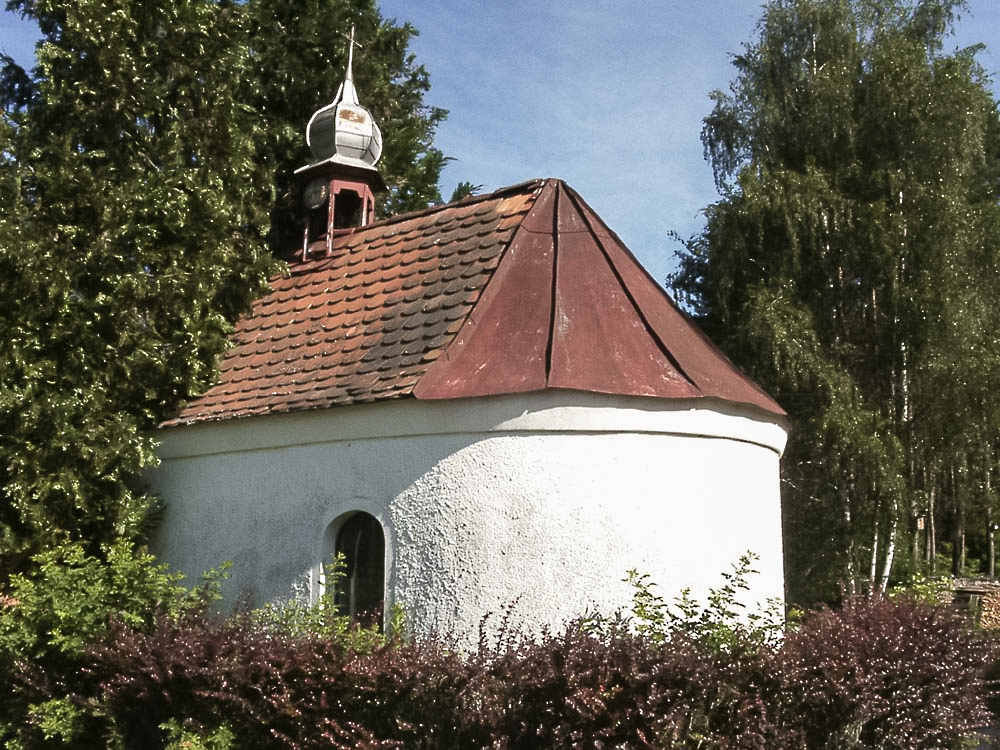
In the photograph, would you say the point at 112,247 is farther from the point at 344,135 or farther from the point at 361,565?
the point at 344,135

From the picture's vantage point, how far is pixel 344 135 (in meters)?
14.7

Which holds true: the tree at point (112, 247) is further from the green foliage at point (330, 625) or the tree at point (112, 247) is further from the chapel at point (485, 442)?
the green foliage at point (330, 625)

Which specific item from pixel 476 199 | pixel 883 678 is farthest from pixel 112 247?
pixel 883 678

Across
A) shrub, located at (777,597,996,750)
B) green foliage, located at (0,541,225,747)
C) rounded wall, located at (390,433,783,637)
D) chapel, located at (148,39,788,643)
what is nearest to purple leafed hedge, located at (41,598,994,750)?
shrub, located at (777,597,996,750)

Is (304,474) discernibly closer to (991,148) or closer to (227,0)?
(227,0)

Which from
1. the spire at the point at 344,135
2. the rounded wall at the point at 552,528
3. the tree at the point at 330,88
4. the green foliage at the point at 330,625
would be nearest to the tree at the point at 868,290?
the tree at the point at 330,88

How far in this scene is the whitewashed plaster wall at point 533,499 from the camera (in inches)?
353

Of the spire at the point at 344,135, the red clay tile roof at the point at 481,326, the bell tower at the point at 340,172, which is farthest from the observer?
the spire at the point at 344,135

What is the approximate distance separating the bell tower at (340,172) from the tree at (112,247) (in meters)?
1.07

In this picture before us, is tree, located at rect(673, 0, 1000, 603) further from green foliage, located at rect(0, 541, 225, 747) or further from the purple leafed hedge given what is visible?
green foliage, located at rect(0, 541, 225, 747)

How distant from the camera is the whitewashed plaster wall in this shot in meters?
8.96

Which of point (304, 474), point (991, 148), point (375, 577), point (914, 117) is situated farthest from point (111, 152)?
point (991, 148)

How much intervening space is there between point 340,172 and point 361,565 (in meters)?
6.35

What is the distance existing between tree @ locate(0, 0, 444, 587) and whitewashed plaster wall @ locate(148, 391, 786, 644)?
86.1 inches
